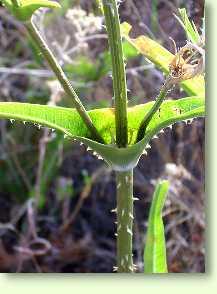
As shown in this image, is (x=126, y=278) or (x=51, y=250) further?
(x=51, y=250)

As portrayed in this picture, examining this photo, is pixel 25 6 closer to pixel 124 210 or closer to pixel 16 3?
pixel 16 3

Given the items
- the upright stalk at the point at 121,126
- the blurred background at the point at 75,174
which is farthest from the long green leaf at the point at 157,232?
the blurred background at the point at 75,174

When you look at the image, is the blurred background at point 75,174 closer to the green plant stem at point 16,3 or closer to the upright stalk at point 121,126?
the upright stalk at point 121,126

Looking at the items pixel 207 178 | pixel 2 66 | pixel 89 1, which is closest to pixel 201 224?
pixel 207 178

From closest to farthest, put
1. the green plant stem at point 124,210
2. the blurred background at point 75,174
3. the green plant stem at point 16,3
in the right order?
the green plant stem at point 16,3
the green plant stem at point 124,210
the blurred background at point 75,174

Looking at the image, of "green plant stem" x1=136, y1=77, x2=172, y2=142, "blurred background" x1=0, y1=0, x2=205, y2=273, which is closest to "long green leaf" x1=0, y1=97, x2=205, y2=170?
"green plant stem" x1=136, y1=77, x2=172, y2=142

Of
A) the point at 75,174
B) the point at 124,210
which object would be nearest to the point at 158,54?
the point at 124,210

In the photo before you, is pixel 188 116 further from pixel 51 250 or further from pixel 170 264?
pixel 51 250

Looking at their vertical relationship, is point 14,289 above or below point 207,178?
below
